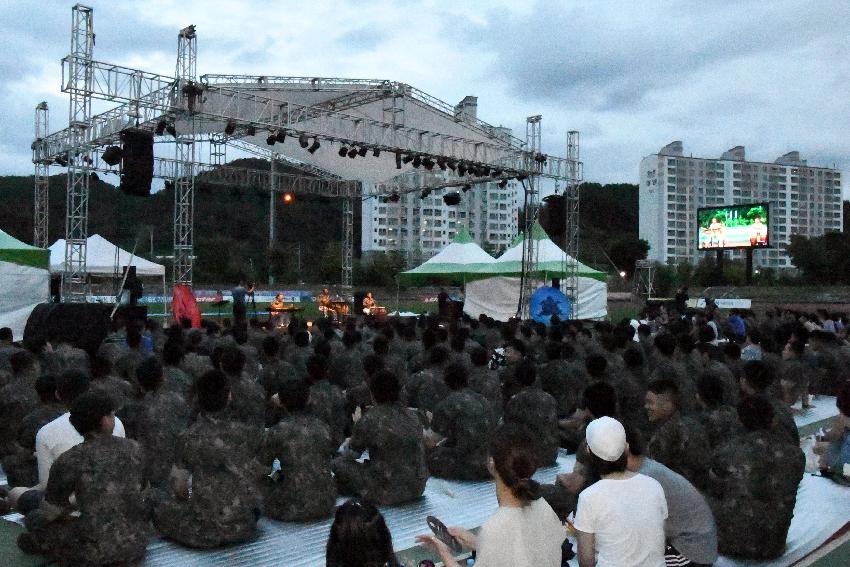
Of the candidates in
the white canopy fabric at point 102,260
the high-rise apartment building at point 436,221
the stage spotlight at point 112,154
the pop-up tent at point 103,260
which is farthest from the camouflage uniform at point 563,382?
the high-rise apartment building at point 436,221

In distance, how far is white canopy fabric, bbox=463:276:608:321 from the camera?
22.1 m

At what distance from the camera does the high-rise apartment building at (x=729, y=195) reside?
87.1 m

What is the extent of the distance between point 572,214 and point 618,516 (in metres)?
16.6

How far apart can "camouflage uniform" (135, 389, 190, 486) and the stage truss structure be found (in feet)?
29.9

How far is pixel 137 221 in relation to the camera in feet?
171

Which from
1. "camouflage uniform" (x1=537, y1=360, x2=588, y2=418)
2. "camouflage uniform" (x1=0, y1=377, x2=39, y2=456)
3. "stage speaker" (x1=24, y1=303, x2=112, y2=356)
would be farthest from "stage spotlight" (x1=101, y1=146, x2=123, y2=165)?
"camouflage uniform" (x1=537, y1=360, x2=588, y2=418)

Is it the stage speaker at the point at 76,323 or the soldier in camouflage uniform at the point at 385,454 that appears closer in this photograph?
the soldier in camouflage uniform at the point at 385,454

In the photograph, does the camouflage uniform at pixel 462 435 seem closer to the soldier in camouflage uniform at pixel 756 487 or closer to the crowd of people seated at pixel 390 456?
the crowd of people seated at pixel 390 456

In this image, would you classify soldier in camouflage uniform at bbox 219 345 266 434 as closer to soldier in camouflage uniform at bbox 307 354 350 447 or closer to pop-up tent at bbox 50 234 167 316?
soldier in camouflage uniform at bbox 307 354 350 447

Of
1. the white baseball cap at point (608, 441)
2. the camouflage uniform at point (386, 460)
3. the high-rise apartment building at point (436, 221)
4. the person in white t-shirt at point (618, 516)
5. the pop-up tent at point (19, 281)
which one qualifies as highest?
the high-rise apartment building at point (436, 221)

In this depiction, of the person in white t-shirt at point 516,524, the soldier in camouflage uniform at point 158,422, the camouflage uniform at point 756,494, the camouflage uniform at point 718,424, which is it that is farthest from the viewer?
the soldier in camouflage uniform at point 158,422

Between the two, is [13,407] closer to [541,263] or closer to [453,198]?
[541,263]

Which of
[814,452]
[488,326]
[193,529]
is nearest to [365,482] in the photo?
[193,529]

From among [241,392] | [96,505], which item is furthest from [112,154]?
[96,505]
